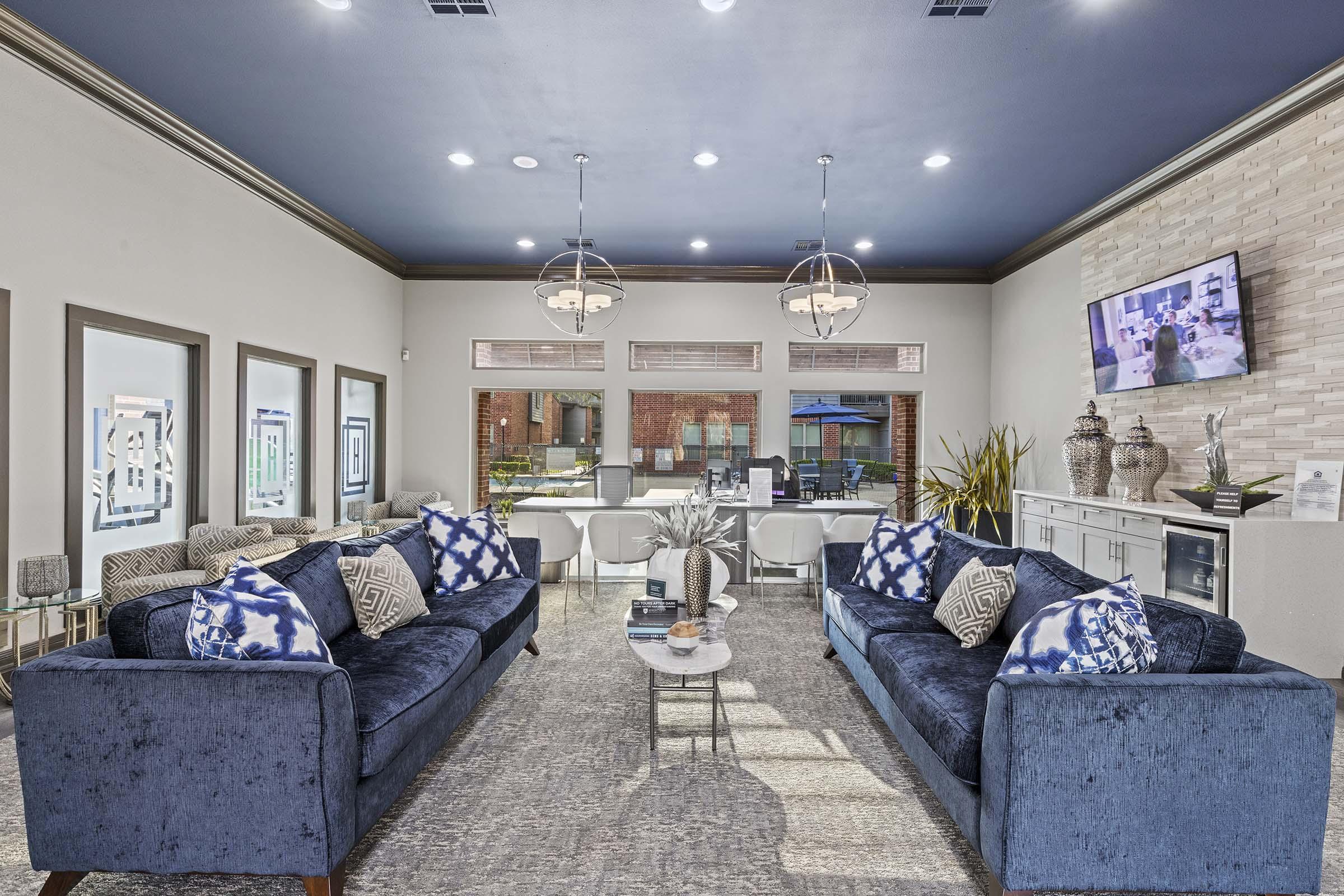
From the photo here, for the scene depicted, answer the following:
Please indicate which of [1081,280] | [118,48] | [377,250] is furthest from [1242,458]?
[377,250]

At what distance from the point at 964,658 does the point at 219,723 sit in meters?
2.46

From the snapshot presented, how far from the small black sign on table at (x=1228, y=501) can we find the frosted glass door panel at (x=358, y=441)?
21.6 ft

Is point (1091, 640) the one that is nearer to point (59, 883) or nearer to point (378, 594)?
point (378, 594)

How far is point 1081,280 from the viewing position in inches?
226

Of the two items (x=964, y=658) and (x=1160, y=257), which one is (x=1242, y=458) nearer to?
(x=1160, y=257)

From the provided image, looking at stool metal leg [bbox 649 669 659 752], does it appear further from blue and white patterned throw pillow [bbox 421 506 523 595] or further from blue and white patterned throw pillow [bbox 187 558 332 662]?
blue and white patterned throw pillow [bbox 421 506 523 595]

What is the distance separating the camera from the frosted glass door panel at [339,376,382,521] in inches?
253

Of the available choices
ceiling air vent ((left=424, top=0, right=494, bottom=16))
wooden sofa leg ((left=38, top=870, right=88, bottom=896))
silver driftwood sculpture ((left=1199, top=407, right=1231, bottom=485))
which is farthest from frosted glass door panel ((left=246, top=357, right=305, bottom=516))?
silver driftwood sculpture ((left=1199, top=407, right=1231, bottom=485))

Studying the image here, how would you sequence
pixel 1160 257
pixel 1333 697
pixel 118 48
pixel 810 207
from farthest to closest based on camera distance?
pixel 810 207 < pixel 1160 257 < pixel 118 48 < pixel 1333 697

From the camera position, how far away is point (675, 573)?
3.61 m

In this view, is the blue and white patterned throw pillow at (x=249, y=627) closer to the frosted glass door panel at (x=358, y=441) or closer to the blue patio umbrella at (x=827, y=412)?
the frosted glass door panel at (x=358, y=441)

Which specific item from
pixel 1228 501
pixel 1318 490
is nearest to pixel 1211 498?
pixel 1228 501

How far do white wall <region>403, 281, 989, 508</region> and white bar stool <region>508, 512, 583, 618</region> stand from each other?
7.44 ft

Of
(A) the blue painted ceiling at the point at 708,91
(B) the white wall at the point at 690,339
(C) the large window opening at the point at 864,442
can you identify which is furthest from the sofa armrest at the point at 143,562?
(C) the large window opening at the point at 864,442
